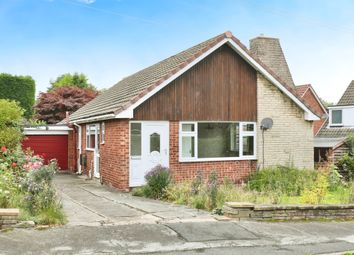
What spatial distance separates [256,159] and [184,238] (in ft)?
36.2

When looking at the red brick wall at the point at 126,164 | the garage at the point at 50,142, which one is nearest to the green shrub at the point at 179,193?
the red brick wall at the point at 126,164

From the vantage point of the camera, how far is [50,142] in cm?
2812

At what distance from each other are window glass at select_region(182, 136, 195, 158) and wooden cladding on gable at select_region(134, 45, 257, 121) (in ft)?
2.51

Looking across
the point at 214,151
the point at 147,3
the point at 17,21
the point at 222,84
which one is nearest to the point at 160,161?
the point at 214,151

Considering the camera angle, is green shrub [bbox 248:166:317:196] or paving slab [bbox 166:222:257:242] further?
green shrub [bbox 248:166:317:196]

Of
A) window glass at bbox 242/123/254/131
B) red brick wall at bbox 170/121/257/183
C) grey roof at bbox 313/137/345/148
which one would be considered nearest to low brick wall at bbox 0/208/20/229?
red brick wall at bbox 170/121/257/183

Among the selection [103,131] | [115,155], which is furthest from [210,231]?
[103,131]

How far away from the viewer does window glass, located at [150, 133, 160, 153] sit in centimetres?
1827

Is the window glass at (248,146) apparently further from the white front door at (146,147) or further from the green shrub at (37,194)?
the green shrub at (37,194)

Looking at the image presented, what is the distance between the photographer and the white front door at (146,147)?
1788 cm

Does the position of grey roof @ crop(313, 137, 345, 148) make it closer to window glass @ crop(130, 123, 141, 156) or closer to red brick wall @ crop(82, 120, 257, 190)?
red brick wall @ crop(82, 120, 257, 190)

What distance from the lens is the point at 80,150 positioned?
25297 mm

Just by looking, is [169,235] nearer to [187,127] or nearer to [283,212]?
[283,212]

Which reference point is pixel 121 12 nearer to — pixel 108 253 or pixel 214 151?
pixel 214 151
